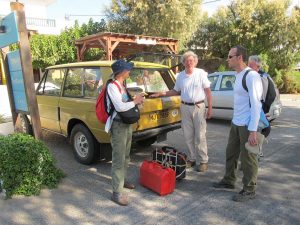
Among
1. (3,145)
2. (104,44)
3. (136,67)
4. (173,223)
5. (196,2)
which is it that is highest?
(196,2)

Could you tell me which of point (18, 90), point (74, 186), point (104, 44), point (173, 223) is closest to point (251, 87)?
point (173, 223)

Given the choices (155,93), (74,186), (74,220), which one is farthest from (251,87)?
(74,186)

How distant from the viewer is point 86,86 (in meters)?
5.29

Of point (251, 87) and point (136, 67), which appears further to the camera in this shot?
point (136, 67)

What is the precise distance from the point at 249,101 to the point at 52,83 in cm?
414

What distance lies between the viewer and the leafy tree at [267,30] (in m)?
18.5

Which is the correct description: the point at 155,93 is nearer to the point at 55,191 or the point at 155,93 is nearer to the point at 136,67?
the point at 136,67

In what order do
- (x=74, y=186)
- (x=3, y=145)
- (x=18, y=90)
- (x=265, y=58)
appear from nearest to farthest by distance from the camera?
(x=3, y=145) → (x=74, y=186) → (x=18, y=90) → (x=265, y=58)

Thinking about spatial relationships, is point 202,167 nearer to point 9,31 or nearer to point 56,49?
point 9,31

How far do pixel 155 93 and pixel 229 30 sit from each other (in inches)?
647

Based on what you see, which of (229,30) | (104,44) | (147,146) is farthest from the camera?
(229,30)

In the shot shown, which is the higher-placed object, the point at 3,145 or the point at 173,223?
the point at 3,145

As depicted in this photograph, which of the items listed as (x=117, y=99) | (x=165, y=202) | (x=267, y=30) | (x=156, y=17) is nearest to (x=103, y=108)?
(x=117, y=99)

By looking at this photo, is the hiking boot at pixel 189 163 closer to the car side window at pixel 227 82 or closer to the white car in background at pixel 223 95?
the white car in background at pixel 223 95
